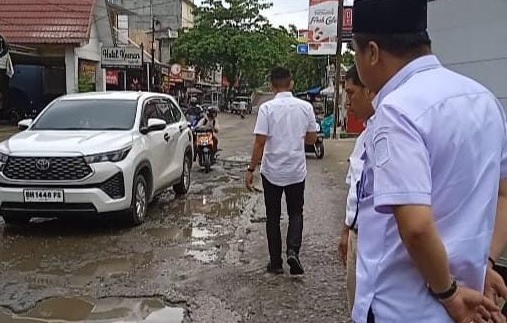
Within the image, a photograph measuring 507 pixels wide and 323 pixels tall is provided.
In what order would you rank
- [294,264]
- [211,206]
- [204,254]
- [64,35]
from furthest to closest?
[64,35]
[211,206]
[204,254]
[294,264]

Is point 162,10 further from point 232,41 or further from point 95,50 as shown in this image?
point 95,50

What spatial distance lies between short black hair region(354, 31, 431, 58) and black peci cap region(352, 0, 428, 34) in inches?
0.5

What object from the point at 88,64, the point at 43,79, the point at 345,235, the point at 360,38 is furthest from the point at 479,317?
the point at 43,79

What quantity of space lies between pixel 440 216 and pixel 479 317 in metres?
0.31

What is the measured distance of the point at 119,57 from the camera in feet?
92.2

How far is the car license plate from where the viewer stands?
712cm

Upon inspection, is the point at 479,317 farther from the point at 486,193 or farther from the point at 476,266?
the point at 486,193

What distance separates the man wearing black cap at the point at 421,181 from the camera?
1.73 m

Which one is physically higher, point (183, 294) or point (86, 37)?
point (86, 37)

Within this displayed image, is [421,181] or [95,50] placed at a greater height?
[95,50]

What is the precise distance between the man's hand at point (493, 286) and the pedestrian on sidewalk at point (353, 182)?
613 mm

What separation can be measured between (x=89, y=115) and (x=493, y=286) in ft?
23.1

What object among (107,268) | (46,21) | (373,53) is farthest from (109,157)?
(46,21)

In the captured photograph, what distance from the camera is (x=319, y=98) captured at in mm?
40188
